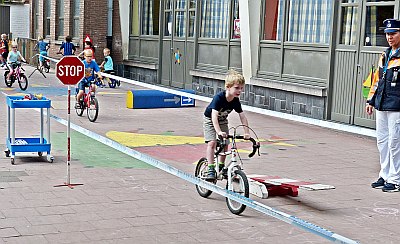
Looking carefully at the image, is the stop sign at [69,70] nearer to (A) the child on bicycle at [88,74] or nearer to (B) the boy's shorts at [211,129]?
(B) the boy's shorts at [211,129]

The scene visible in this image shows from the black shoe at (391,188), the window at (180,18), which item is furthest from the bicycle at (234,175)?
the window at (180,18)

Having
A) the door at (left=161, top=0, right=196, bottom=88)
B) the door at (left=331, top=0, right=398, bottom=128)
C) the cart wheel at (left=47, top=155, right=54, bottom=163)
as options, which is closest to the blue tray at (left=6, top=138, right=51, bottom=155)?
the cart wheel at (left=47, top=155, right=54, bottom=163)

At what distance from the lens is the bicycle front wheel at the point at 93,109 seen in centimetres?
1461

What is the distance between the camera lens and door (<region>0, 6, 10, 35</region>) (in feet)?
141

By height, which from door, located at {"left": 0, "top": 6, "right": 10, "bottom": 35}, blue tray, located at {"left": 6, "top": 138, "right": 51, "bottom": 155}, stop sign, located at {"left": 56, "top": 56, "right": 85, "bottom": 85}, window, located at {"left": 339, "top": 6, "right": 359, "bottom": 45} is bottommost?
blue tray, located at {"left": 6, "top": 138, "right": 51, "bottom": 155}

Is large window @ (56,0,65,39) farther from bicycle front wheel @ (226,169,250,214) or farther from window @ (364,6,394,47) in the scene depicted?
bicycle front wheel @ (226,169,250,214)

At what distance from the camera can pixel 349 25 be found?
14.9m

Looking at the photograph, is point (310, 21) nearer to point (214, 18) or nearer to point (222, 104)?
point (214, 18)

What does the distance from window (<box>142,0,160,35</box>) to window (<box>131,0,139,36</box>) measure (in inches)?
24.8

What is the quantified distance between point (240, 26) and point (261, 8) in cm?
83

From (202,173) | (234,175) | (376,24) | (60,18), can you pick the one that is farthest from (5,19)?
(234,175)

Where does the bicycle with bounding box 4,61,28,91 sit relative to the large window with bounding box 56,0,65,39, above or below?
below

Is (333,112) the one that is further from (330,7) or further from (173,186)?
(173,186)

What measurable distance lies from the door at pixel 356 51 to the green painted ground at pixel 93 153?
18.7 ft
